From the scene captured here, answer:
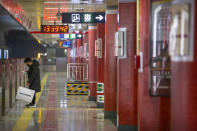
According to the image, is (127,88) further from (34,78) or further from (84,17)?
(34,78)

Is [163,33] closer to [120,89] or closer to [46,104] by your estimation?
[120,89]

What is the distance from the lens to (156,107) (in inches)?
250

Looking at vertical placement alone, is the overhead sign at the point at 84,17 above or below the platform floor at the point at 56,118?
above

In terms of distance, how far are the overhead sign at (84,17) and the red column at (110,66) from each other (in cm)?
128

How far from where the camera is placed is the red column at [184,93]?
3.67m

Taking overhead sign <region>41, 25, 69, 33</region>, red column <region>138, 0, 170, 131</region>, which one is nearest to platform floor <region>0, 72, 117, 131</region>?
red column <region>138, 0, 170, 131</region>

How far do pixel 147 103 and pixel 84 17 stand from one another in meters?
6.53

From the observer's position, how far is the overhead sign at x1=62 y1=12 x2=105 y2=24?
12211 mm

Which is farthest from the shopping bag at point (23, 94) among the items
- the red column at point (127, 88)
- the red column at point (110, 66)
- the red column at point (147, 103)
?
the red column at point (147, 103)

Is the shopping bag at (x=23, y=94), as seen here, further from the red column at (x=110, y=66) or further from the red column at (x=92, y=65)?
the red column at (x=92, y=65)

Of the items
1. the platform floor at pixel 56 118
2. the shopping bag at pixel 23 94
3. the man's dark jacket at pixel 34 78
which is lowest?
the platform floor at pixel 56 118

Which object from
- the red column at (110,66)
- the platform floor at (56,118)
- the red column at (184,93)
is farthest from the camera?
the red column at (110,66)

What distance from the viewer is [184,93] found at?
371 cm

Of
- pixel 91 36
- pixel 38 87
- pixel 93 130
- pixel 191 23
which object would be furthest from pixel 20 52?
pixel 191 23
